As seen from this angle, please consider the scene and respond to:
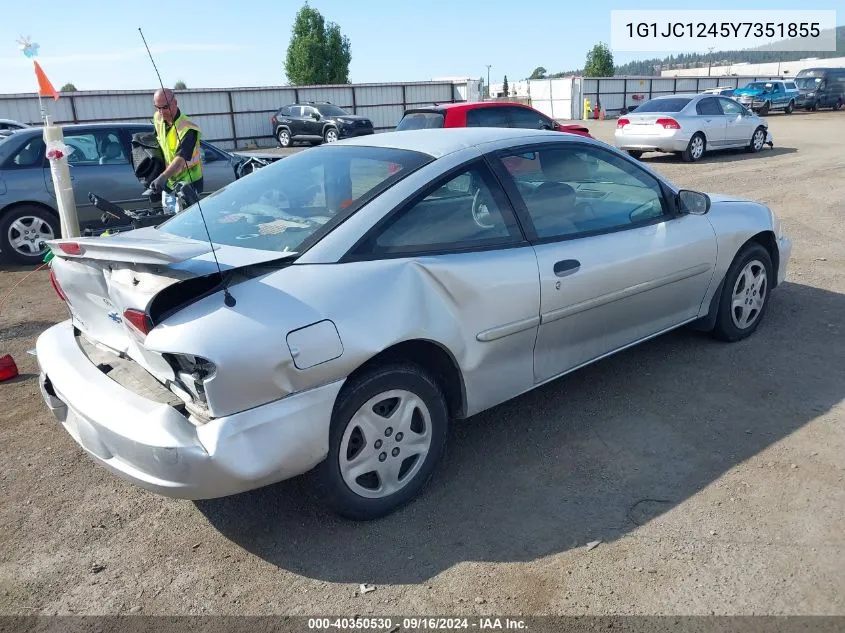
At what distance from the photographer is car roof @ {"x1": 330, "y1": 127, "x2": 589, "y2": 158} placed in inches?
135

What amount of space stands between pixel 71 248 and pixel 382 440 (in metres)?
1.52

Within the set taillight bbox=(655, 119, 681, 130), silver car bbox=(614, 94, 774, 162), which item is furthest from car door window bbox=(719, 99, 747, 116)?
taillight bbox=(655, 119, 681, 130)

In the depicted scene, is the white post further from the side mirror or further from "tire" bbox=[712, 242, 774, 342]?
"tire" bbox=[712, 242, 774, 342]

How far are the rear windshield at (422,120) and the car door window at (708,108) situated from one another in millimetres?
7446

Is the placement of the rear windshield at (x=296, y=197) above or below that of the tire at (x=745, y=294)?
above

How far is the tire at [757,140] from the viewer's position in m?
16.5

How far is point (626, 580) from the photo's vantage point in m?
2.58

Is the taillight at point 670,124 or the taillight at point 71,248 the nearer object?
the taillight at point 71,248

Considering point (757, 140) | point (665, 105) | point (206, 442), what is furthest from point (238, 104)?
point (206, 442)

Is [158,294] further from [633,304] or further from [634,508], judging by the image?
[633,304]

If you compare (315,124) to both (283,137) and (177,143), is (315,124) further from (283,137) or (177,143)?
(177,143)

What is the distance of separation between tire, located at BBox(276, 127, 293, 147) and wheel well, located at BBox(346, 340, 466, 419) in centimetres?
2405

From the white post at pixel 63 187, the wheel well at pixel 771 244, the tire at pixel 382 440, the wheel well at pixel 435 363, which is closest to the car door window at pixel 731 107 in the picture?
the wheel well at pixel 771 244

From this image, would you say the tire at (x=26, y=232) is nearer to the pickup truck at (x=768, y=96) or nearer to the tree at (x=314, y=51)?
the pickup truck at (x=768, y=96)
